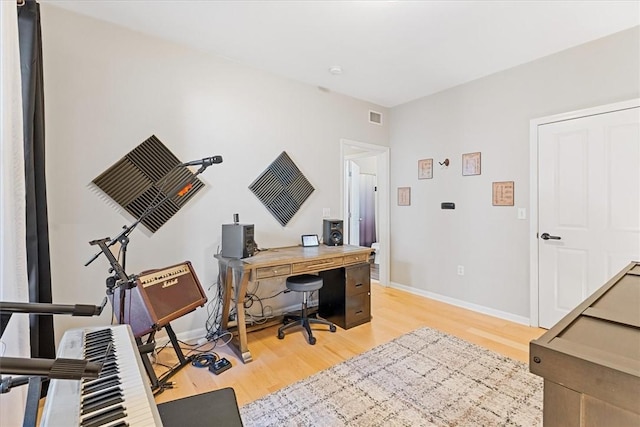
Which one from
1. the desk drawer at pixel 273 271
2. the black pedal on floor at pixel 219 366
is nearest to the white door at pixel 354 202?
the desk drawer at pixel 273 271

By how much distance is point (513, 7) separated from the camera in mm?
2150

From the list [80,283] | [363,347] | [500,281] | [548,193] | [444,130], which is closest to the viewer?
[80,283]

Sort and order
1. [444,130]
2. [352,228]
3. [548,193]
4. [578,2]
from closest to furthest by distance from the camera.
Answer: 1. [578,2]
2. [548,193]
3. [444,130]
4. [352,228]

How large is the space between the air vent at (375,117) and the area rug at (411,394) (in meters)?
2.97

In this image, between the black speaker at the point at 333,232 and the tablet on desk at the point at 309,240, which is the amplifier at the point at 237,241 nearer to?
the tablet on desk at the point at 309,240

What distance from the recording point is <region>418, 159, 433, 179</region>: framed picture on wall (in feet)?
Result: 12.8

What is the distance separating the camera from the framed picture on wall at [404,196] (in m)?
4.19

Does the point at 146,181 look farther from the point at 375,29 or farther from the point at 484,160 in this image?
the point at 484,160

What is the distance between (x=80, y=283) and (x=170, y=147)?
1259 millimetres

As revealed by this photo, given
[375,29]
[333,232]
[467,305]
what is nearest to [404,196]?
[333,232]

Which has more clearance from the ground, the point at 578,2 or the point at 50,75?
the point at 578,2

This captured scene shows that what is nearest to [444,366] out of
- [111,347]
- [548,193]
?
[548,193]

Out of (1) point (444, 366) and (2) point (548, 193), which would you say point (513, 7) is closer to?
(2) point (548, 193)

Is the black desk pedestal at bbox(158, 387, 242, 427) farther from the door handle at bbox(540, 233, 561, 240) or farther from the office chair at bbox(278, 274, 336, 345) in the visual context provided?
the door handle at bbox(540, 233, 561, 240)
